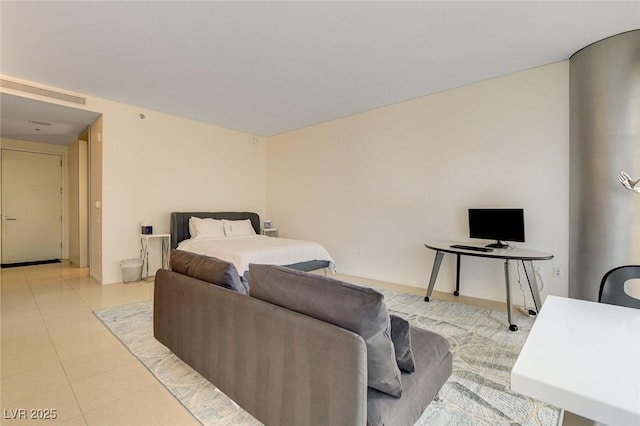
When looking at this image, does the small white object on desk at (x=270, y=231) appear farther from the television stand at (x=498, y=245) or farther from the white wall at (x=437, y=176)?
the television stand at (x=498, y=245)

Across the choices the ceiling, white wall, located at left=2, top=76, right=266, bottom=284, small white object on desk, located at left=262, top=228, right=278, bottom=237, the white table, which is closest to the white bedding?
white wall, located at left=2, top=76, right=266, bottom=284

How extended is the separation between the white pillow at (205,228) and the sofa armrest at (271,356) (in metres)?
2.94

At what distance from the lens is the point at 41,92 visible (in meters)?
3.84

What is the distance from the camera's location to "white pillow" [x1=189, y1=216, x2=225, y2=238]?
4.91 meters

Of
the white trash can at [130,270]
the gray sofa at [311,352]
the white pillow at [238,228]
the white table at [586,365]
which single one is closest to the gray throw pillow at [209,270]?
the gray sofa at [311,352]

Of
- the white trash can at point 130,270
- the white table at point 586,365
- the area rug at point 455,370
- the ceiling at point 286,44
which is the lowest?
the area rug at point 455,370

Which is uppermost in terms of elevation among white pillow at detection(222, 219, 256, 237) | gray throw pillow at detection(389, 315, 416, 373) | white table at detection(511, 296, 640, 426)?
white pillow at detection(222, 219, 256, 237)

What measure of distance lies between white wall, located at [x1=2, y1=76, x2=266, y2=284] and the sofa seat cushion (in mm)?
4665

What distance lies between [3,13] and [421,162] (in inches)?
180

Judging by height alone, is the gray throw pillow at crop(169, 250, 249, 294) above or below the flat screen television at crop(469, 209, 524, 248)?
below

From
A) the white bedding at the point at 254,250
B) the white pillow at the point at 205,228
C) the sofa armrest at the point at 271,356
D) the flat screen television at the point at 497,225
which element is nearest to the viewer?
the sofa armrest at the point at 271,356

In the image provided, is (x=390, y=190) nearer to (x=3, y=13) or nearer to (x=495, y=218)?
(x=495, y=218)

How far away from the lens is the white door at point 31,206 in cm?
590

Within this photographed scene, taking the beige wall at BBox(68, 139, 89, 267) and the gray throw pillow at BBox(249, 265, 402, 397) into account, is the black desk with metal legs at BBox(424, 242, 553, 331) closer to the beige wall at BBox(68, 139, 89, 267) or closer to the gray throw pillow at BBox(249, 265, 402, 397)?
the gray throw pillow at BBox(249, 265, 402, 397)
